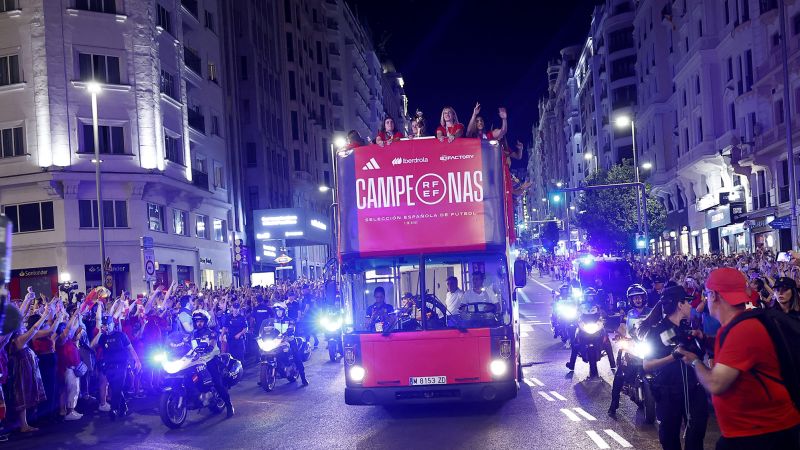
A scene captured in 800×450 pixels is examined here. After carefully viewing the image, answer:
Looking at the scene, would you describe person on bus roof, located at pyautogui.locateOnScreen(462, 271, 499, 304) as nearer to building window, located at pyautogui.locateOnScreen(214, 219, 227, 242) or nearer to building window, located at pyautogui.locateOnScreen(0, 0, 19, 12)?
building window, located at pyautogui.locateOnScreen(0, 0, 19, 12)

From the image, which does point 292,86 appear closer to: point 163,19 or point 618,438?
point 163,19

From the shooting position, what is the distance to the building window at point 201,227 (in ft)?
139

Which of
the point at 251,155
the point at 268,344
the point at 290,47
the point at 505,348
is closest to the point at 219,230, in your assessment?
the point at 251,155

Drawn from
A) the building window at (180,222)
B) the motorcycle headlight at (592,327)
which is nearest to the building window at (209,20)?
the building window at (180,222)

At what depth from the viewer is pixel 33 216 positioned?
108ft

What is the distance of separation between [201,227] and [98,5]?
13202 millimetres

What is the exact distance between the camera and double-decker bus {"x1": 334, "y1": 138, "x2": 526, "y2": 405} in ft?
37.6

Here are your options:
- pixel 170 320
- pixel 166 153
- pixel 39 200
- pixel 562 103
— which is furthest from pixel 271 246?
pixel 562 103

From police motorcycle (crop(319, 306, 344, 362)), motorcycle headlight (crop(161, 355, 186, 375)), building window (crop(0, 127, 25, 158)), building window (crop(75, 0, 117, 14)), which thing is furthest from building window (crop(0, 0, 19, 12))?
motorcycle headlight (crop(161, 355, 186, 375))

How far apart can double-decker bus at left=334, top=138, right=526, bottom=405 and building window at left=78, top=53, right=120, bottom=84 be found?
2534cm

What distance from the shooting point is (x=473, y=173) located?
461 inches

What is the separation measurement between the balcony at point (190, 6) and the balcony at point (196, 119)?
5122mm

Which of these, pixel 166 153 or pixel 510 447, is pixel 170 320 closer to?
pixel 510 447

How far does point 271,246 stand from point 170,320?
37.2 metres
